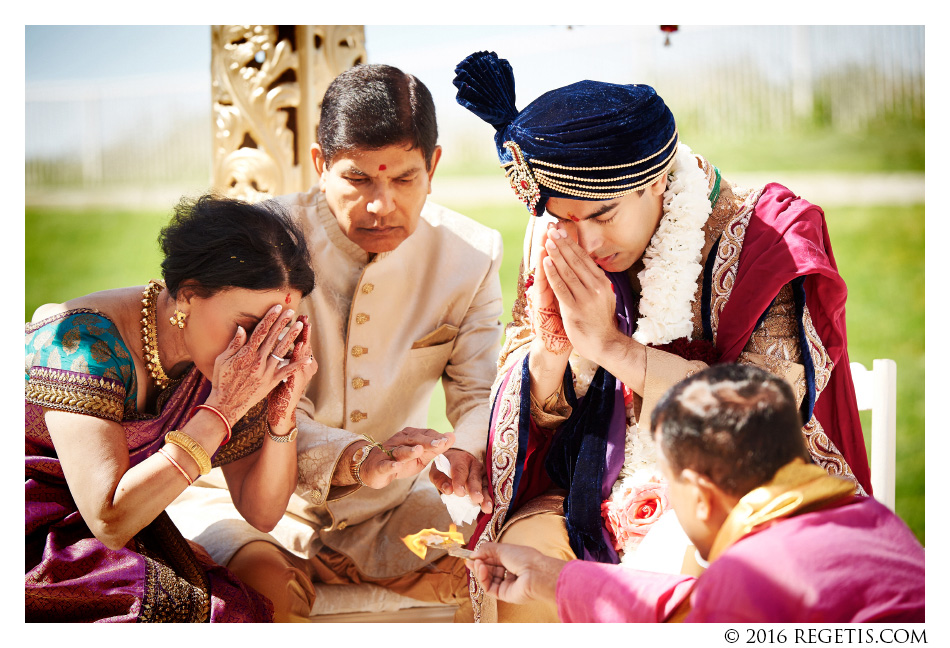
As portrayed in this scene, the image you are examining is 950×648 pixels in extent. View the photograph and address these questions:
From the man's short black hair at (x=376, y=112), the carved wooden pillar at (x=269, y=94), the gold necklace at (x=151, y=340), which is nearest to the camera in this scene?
the gold necklace at (x=151, y=340)

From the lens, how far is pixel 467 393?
3227mm

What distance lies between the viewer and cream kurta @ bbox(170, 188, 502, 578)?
10.5ft

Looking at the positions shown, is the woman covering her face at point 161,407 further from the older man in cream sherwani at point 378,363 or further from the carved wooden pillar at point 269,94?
the carved wooden pillar at point 269,94

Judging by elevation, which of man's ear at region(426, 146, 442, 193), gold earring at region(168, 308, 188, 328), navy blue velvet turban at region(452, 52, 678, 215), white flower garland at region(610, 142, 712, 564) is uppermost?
navy blue velvet turban at region(452, 52, 678, 215)

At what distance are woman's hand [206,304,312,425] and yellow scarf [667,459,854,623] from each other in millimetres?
1408

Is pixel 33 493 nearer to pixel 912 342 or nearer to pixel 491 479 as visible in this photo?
pixel 491 479

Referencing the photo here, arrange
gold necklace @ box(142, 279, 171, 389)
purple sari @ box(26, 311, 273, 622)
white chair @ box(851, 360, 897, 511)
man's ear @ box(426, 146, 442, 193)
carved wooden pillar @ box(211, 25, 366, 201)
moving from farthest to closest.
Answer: carved wooden pillar @ box(211, 25, 366, 201) → white chair @ box(851, 360, 897, 511) → man's ear @ box(426, 146, 442, 193) → gold necklace @ box(142, 279, 171, 389) → purple sari @ box(26, 311, 273, 622)

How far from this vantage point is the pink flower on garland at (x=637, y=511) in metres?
2.71

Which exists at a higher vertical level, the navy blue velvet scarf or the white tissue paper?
the navy blue velvet scarf

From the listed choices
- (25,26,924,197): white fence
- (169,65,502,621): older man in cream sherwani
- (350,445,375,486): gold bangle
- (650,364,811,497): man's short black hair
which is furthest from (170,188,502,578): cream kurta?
(650,364,811,497): man's short black hair

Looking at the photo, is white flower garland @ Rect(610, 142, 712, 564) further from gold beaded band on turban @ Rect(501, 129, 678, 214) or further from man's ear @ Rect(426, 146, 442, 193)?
man's ear @ Rect(426, 146, 442, 193)

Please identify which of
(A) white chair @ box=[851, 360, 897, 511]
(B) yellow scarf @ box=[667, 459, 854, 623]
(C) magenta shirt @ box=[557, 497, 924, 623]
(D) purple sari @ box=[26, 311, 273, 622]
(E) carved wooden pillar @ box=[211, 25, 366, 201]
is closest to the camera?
(C) magenta shirt @ box=[557, 497, 924, 623]

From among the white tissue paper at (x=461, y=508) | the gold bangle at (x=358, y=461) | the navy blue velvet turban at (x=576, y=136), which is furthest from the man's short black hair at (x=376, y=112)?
the white tissue paper at (x=461, y=508)

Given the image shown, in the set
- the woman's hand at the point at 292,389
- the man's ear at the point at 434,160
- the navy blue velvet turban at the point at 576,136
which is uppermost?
the navy blue velvet turban at the point at 576,136
